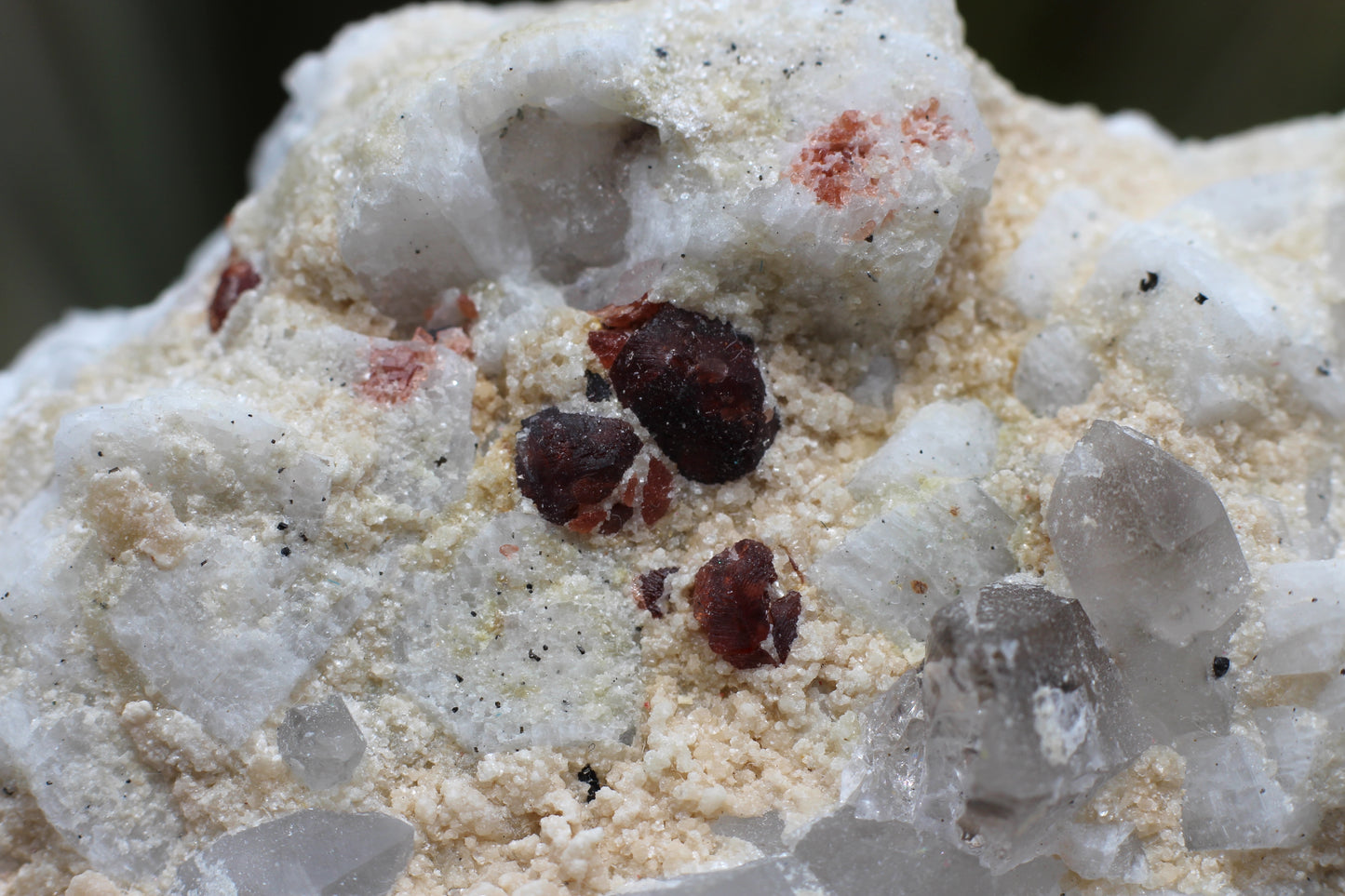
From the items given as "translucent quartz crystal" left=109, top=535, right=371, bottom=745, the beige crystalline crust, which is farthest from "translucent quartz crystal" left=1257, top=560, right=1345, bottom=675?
"translucent quartz crystal" left=109, top=535, right=371, bottom=745

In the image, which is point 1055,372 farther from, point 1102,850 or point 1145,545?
point 1102,850

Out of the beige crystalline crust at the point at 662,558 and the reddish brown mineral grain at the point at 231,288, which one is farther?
the reddish brown mineral grain at the point at 231,288

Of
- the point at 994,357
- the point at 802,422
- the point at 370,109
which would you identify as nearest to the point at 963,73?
the point at 994,357

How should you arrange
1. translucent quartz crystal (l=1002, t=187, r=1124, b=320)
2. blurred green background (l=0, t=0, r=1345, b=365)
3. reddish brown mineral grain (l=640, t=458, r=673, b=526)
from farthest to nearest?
blurred green background (l=0, t=0, r=1345, b=365) < translucent quartz crystal (l=1002, t=187, r=1124, b=320) < reddish brown mineral grain (l=640, t=458, r=673, b=526)

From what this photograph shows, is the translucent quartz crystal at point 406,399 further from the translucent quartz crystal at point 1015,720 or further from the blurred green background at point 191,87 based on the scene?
the blurred green background at point 191,87

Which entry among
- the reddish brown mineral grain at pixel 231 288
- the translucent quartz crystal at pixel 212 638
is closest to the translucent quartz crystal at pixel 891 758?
the translucent quartz crystal at pixel 212 638

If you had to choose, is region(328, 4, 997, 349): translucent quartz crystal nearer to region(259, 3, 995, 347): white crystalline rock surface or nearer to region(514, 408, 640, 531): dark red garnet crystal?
region(259, 3, 995, 347): white crystalline rock surface
